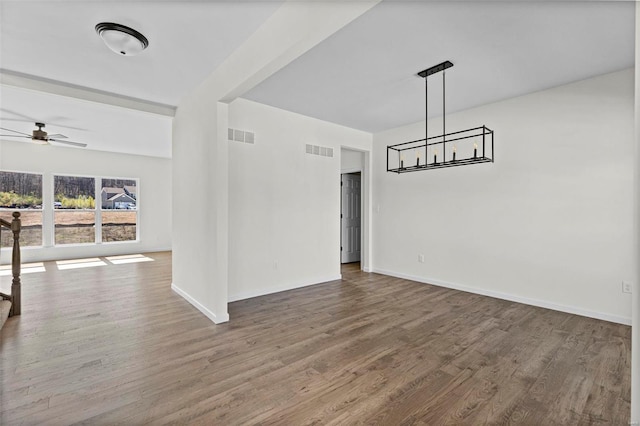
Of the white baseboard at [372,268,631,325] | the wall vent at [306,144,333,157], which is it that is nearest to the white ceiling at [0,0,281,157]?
the wall vent at [306,144,333,157]

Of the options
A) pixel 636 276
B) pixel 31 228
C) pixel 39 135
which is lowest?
pixel 31 228

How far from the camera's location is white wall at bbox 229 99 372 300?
4227 mm

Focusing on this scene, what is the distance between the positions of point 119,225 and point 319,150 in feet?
21.8

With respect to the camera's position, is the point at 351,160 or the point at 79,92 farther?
the point at 351,160

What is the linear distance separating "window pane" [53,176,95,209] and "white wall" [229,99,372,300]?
Answer: 20.3 ft

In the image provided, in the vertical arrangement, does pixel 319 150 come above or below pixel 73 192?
above

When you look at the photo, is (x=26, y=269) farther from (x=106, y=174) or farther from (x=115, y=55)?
(x=115, y=55)

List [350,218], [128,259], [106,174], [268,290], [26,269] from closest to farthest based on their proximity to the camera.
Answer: [268,290] → [26,269] → [350,218] → [128,259] → [106,174]

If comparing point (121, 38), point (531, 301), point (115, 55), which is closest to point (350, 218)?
point (531, 301)

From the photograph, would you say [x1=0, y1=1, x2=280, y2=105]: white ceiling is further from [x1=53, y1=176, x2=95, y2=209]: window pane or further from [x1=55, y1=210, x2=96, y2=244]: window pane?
[x1=55, y1=210, x2=96, y2=244]: window pane

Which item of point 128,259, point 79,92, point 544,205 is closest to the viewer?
point 79,92

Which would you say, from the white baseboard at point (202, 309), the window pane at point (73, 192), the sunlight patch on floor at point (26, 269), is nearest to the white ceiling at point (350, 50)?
the white baseboard at point (202, 309)

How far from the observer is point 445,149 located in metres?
5.02

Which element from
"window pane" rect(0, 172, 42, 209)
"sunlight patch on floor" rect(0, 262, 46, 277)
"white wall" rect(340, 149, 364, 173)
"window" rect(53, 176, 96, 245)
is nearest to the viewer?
"sunlight patch on floor" rect(0, 262, 46, 277)
